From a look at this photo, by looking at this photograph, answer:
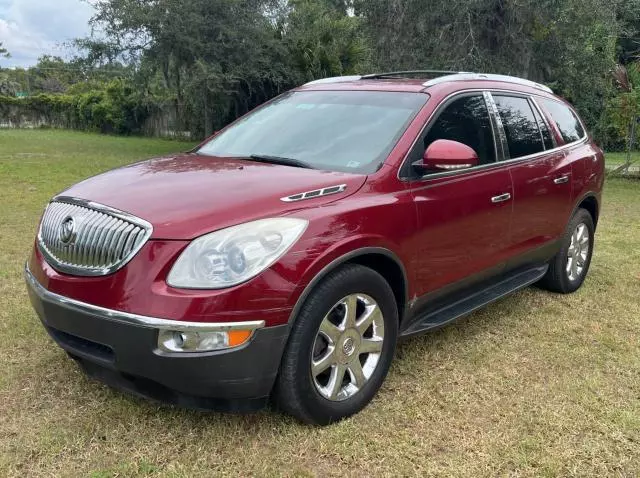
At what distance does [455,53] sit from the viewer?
13.3 m

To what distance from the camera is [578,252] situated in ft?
17.7

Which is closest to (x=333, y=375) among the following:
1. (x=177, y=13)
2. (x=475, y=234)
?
(x=475, y=234)

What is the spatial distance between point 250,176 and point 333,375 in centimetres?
111

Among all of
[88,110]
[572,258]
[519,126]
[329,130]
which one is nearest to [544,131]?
[519,126]

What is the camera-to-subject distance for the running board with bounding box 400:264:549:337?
11.7 ft

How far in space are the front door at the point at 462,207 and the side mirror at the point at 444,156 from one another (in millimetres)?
84

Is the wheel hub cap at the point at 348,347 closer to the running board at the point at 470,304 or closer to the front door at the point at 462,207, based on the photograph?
the running board at the point at 470,304

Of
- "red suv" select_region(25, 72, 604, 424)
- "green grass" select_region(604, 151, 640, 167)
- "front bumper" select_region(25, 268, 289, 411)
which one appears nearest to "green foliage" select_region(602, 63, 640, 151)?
"green grass" select_region(604, 151, 640, 167)

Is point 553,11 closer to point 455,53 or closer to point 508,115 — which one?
point 455,53

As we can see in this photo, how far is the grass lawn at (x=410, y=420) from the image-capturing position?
2752 millimetres

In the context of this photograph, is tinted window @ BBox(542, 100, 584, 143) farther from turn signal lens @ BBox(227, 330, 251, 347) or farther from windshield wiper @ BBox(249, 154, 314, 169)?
turn signal lens @ BBox(227, 330, 251, 347)

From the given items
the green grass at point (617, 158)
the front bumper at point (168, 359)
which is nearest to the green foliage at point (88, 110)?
the green grass at point (617, 158)

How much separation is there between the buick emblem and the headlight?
2.04ft

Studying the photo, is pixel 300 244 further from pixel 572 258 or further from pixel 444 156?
pixel 572 258
